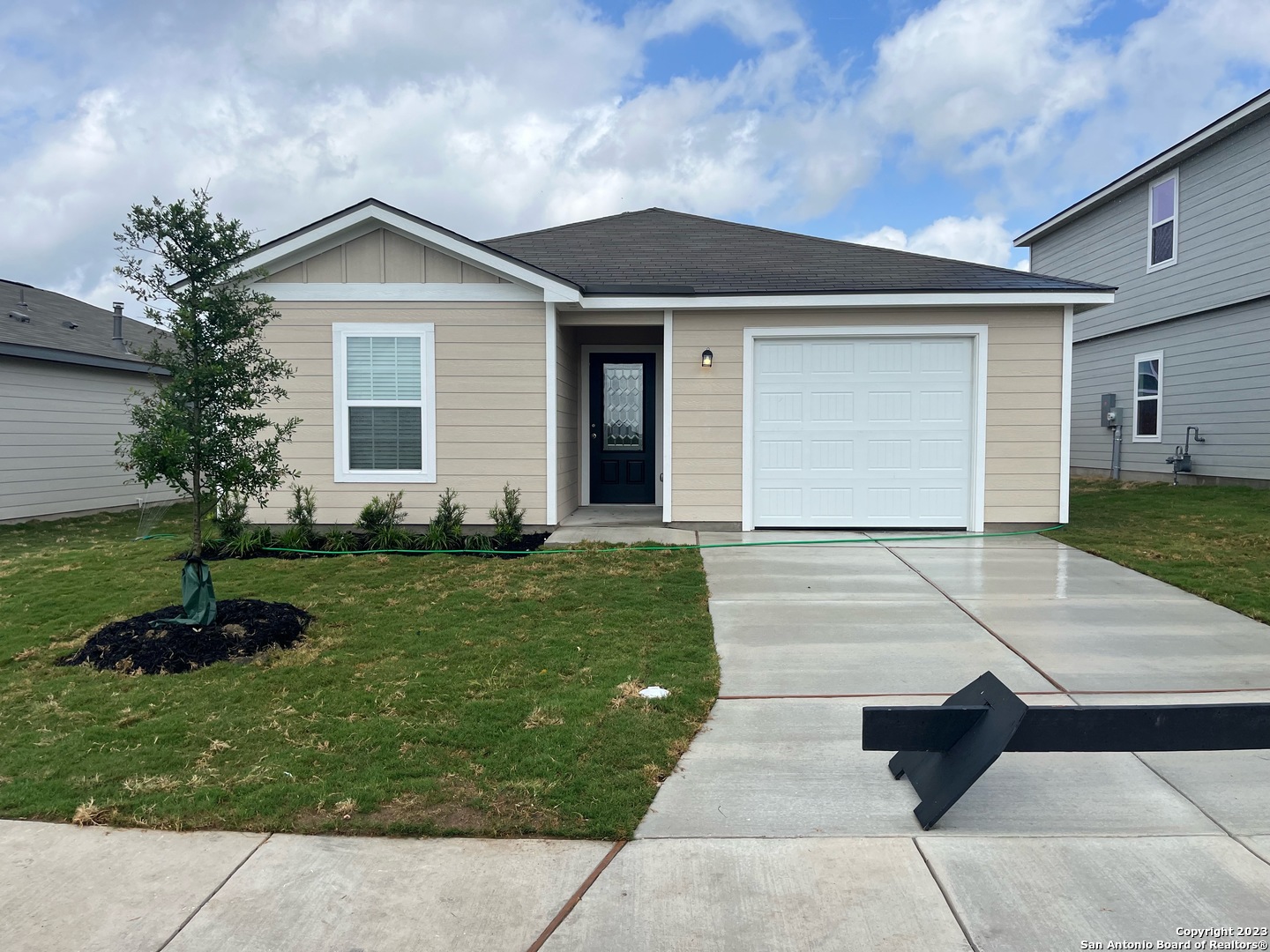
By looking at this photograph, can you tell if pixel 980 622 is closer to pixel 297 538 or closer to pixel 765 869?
pixel 765 869

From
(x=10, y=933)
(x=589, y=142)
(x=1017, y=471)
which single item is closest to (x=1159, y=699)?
(x=10, y=933)

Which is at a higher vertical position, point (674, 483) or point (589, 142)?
point (589, 142)

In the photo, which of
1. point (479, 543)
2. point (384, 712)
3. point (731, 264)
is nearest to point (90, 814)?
point (384, 712)

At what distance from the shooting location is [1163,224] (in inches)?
591

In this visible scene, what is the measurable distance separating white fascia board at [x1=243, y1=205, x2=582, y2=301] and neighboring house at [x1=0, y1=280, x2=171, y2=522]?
4.37 metres

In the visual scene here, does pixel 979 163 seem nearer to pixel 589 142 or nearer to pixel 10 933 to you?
pixel 589 142

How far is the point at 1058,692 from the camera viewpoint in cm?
425

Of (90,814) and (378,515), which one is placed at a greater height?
(378,515)

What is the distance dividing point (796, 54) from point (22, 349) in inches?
588

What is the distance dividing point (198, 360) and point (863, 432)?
22.8 ft

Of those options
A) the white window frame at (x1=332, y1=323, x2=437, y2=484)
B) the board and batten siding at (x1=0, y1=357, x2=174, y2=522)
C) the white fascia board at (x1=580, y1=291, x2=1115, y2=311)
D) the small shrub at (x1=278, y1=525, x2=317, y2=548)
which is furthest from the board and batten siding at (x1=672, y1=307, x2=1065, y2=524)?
the board and batten siding at (x1=0, y1=357, x2=174, y2=522)

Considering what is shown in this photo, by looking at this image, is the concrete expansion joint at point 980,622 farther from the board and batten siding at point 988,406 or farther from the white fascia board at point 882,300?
the white fascia board at point 882,300

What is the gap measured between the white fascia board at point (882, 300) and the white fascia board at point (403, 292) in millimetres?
813

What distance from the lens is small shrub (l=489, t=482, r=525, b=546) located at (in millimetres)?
8930
